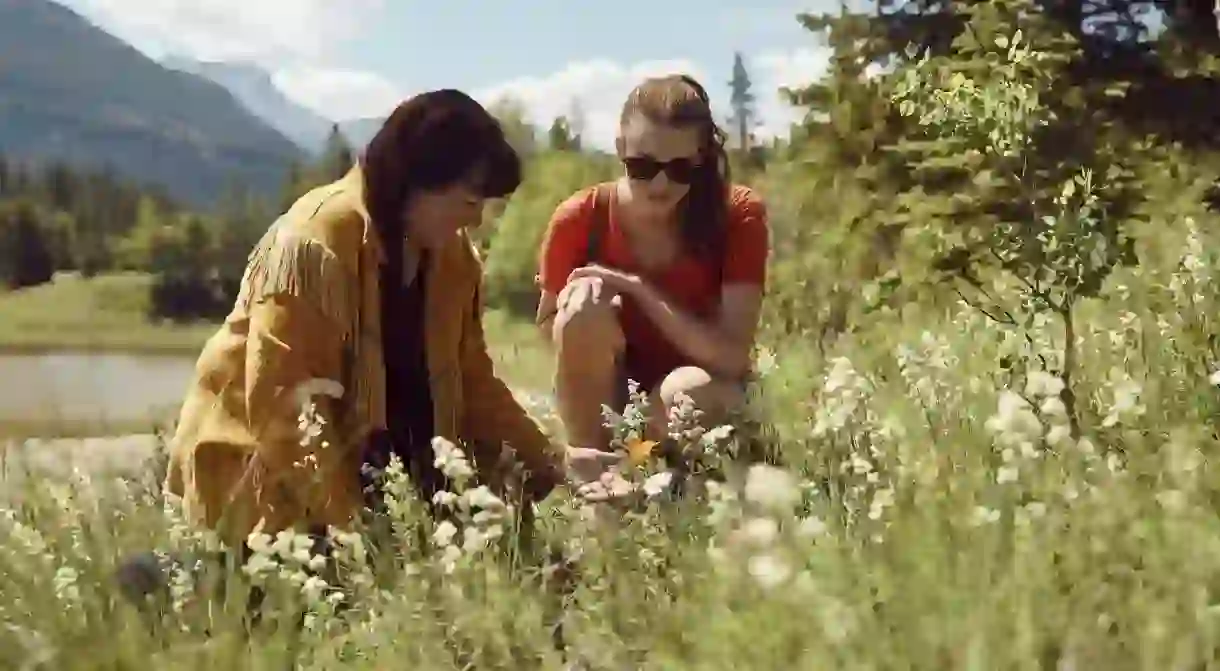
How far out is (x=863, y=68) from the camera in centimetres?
1196

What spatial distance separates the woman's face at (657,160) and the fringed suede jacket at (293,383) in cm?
100

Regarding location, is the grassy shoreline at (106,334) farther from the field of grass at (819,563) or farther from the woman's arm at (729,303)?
the field of grass at (819,563)

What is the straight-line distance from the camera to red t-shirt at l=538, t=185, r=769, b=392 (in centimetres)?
424

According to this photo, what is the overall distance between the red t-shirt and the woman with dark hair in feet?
2.33

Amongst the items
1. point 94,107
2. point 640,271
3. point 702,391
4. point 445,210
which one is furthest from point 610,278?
point 94,107

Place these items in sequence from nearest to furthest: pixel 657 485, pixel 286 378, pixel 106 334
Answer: pixel 657 485 → pixel 286 378 → pixel 106 334

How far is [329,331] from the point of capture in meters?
3.24

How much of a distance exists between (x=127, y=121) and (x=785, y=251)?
170m

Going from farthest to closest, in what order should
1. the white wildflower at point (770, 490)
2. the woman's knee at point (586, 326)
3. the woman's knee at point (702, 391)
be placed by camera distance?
the woman's knee at point (586, 326) → the woman's knee at point (702, 391) → the white wildflower at point (770, 490)

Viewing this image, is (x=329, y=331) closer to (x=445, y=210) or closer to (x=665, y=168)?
(x=445, y=210)

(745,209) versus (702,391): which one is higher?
(745,209)

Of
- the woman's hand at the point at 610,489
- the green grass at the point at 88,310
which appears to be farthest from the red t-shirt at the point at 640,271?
the green grass at the point at 88,310

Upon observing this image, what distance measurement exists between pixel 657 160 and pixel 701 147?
14 centimetres

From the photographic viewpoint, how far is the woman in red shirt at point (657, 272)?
13.2 ft
